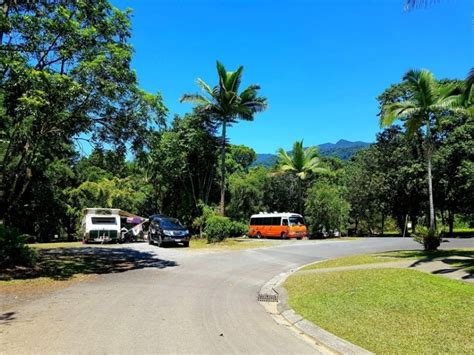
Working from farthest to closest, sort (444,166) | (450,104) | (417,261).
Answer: (444,166)
(450,104)
(417,261)

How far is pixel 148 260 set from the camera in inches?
699

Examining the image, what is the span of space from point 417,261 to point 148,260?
10.5 metres

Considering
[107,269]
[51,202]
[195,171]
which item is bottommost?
[107,269]

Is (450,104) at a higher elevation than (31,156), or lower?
higher

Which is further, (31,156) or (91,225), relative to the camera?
(91,225)

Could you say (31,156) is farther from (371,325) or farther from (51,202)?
(51,202)

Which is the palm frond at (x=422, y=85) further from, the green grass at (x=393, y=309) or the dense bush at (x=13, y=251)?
the dense bush at (x=13, y=251)

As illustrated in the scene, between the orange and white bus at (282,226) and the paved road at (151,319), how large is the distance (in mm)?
22200

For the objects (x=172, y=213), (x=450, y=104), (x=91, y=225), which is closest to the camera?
(x=450, y=104)

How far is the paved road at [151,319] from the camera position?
6.02 metres

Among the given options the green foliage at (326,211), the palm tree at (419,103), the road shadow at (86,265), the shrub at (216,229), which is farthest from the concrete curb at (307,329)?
the green foliage at (326,211)

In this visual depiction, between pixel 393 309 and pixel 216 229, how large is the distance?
774 inches

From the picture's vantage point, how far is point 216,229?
27.2m

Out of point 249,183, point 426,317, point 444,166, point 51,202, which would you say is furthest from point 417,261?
point 51,202
